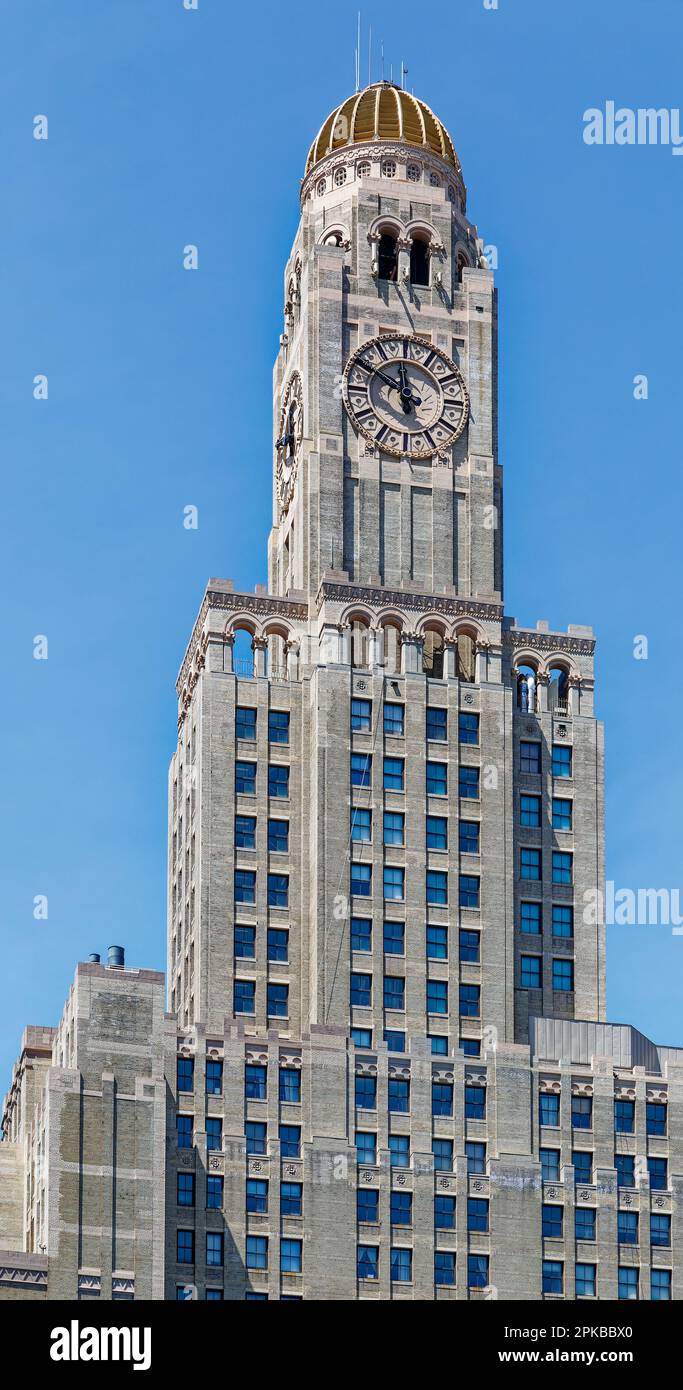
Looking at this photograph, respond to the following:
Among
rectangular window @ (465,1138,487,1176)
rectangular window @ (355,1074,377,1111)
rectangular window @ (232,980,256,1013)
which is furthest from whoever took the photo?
rectangular window @ (232,980,256,1013)

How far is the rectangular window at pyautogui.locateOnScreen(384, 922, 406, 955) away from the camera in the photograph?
198250 millimetres

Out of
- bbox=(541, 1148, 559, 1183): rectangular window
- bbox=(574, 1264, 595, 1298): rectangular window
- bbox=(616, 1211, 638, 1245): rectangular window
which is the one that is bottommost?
bbox=(574, 1264, 595, 1298): rectangular window

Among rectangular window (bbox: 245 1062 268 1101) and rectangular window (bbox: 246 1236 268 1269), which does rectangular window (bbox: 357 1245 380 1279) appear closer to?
rectangular window (bbox: 246 1236 268 1269)

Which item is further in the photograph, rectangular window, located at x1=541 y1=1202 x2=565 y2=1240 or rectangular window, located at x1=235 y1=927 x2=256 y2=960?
rectangular window, located at x1=235 y1=927 x2=256 y2=960

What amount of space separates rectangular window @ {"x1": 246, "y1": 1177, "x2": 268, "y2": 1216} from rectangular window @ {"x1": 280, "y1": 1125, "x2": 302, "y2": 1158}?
1924mm

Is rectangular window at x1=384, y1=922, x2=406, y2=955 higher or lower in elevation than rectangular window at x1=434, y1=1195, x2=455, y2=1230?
higher

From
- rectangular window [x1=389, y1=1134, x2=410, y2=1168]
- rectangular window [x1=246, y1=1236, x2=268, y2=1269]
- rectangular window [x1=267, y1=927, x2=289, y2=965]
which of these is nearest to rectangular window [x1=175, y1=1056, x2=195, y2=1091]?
rectangular window [x1=246, y1=1236, x2=268, y2=1269]

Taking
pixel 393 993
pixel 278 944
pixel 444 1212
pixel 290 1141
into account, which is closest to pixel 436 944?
pixel 393 993

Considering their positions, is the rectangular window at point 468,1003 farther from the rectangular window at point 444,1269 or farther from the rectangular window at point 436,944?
the rectangular window at point 444,1269

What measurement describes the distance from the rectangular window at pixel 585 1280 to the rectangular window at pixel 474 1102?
9663 mm

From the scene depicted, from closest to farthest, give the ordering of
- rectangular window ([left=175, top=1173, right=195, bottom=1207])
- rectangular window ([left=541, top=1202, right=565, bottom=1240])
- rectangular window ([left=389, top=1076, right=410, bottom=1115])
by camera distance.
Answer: rectangular window ([left=175, top=1173, right=195, bottom=1207]), rectangular window ([left=541, top=1202, right=565, bottom=1240]), rectangular window ([left=389, top=1076, right=410, bottom=1115])
